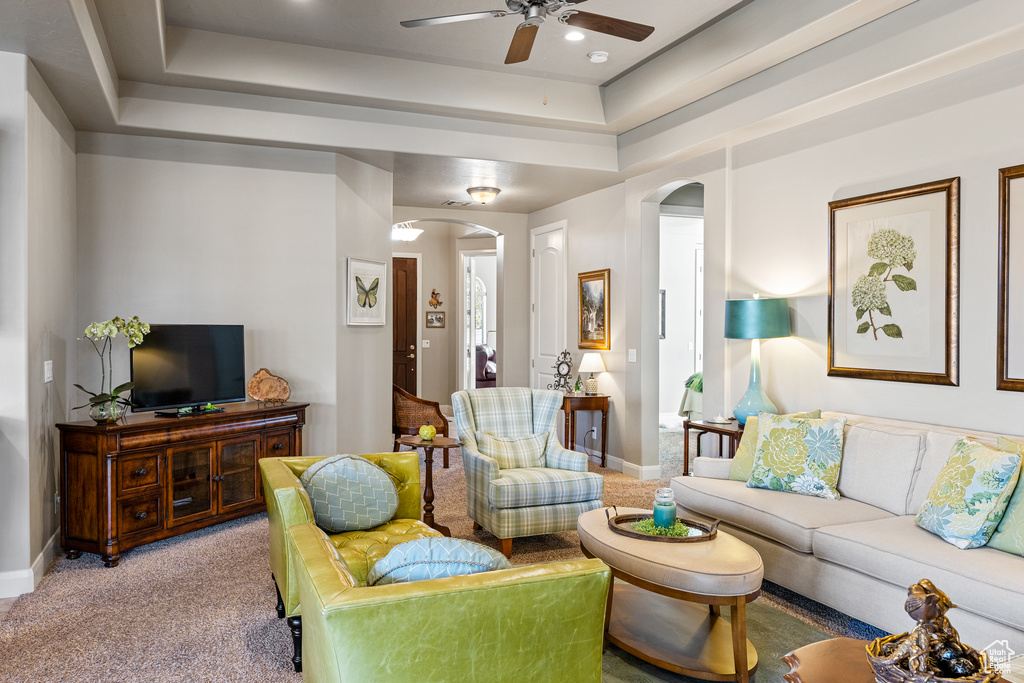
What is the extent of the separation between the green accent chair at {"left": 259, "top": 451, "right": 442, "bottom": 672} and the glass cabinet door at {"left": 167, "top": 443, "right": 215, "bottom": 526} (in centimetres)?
145

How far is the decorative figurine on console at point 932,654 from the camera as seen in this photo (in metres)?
1.42

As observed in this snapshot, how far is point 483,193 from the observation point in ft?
20.6

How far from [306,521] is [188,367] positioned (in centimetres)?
248

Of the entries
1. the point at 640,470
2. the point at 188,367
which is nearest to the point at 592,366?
the point at 640,470

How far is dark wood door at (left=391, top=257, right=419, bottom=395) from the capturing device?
9.70 m

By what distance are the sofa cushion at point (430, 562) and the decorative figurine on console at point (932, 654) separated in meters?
0.90

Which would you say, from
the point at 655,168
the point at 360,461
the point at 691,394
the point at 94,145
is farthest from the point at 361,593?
the point at 691,394

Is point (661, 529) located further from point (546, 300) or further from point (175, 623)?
point (546, 300)

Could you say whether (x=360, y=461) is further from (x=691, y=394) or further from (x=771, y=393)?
(x=691, y=394)

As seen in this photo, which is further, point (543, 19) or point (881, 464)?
point (881, 464)

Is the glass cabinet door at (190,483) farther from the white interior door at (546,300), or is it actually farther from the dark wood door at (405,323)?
the dark wood door at (405,323)

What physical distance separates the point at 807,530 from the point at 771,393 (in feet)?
5.46

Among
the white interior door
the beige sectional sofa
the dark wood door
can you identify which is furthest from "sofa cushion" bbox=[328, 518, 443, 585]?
the dark wood door

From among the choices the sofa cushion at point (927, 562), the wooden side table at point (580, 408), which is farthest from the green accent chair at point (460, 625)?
the wooden side table at point (580, 408)
